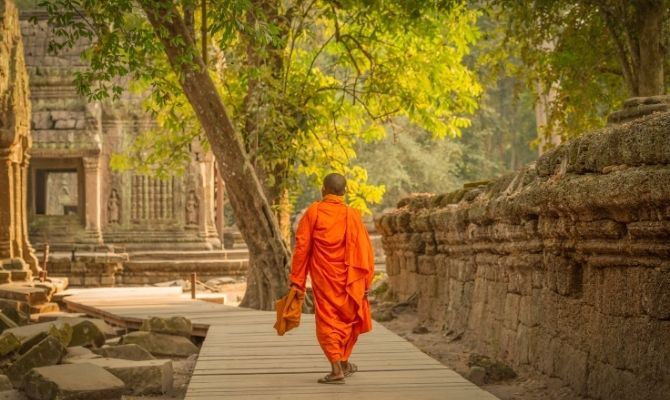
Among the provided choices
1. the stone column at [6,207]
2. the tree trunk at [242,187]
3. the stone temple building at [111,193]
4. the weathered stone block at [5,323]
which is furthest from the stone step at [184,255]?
the weathered stone block at [5,323]

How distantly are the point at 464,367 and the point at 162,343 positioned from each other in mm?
3302

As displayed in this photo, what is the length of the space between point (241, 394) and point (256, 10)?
530 cm

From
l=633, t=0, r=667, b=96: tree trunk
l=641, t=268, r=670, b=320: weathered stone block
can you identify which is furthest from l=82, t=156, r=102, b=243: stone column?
l=641, t=268, r=670, b=320: weathered stone block

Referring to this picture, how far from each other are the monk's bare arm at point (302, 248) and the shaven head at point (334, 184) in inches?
6.7

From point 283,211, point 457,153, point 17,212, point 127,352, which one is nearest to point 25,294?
point 17,212

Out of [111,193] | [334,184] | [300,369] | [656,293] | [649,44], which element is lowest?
[300,369]

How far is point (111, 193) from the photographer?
24.8 meters

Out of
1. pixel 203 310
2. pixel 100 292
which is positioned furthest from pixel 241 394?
pixel 100 292

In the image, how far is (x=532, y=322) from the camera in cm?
753

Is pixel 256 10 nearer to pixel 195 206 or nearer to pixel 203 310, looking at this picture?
pixel 203 310

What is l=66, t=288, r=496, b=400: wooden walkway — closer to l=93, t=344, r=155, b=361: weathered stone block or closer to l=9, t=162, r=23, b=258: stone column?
l=93, t=344, r=155, b=361: weathered stone block

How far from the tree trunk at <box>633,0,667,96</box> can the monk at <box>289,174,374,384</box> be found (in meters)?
5.88

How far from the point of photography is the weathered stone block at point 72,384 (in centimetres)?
724

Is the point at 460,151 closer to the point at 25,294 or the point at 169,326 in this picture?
the point at 25,294
